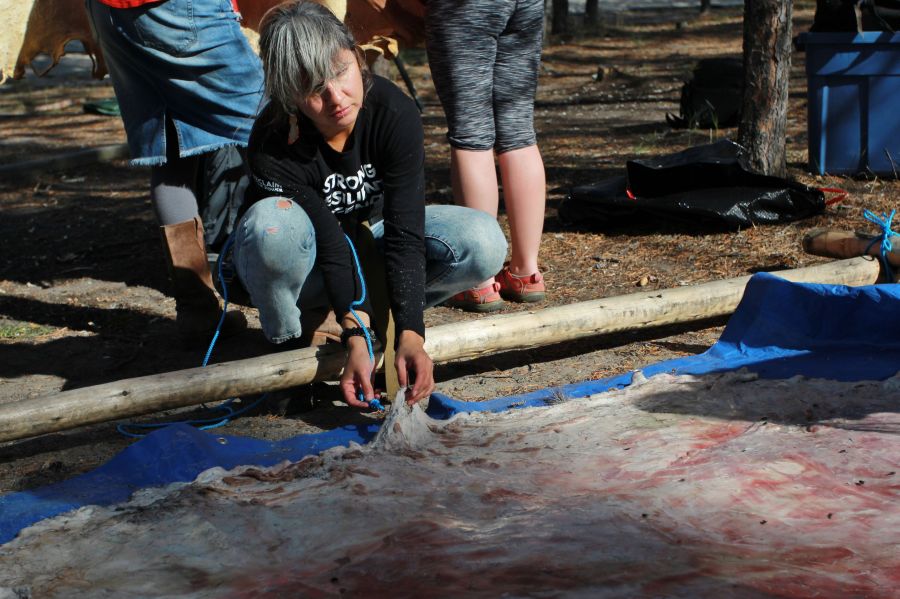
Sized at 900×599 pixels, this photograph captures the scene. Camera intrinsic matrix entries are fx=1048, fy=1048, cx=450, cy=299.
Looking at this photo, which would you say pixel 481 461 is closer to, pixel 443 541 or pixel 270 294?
pixel 443 541

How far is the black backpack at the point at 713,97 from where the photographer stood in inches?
275

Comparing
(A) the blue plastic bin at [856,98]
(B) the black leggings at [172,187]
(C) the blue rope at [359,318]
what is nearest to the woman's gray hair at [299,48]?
(C) the blue rope at [359,318]

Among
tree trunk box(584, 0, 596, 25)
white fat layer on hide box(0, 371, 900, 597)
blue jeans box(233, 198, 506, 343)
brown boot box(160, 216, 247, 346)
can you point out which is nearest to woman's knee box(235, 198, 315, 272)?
blue jeans box(233, 198, 506, 343)

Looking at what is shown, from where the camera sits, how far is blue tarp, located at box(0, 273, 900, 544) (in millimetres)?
2469

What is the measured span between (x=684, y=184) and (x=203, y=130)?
2.45 metres

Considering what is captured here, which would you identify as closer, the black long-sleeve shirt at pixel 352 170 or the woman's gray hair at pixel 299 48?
the woman's gray hair at pixel 299 48

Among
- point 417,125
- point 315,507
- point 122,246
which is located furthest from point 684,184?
point 315,507

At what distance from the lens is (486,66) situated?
379cm

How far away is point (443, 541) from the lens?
77.1 inches

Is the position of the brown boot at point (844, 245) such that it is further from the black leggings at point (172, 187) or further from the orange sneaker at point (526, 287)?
the black leggings at point (172, 187)

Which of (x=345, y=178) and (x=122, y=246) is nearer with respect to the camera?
(x=345, y=178)

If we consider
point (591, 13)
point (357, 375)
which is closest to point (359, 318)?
point (357, 375)

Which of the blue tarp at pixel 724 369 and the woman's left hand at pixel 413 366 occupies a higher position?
the woman's left hand at pixel 413 366

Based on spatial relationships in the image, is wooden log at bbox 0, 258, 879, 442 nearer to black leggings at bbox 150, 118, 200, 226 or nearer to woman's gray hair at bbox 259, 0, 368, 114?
woman's gray hair at bbox 259, 0, 368, 114
